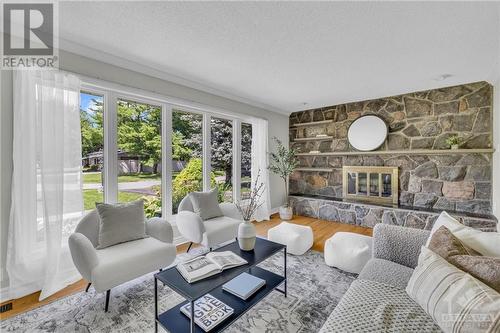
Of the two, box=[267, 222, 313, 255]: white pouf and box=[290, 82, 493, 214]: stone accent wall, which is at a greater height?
box=[290, 82, 493, 214]: stone accent wall

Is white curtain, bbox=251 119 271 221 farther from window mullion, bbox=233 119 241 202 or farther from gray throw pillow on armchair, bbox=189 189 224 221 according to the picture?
gray throw pillow on armchair, bbox=189 189 224 221

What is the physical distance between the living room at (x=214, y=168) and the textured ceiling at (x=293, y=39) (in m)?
0.02

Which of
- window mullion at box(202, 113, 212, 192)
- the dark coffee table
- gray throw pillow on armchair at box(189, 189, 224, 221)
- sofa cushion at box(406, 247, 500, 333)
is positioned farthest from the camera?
window mullion at box(202, 113, 212, 192)

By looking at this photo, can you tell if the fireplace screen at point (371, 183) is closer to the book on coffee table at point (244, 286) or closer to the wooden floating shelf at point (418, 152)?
the wooden floating shelf at point (418, 152)

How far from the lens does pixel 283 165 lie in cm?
496

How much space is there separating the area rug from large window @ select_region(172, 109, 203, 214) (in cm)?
144

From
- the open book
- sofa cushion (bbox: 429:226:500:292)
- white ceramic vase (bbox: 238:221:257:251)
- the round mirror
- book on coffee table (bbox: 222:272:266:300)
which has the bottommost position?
book on coffee table (bbox: 222:272:266:300)

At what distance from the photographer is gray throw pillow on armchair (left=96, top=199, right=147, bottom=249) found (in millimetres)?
2113

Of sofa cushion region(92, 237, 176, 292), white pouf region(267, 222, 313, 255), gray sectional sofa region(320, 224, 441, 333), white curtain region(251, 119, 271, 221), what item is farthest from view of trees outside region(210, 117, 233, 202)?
gray sectional sofa region(320, 224, 441, 333)

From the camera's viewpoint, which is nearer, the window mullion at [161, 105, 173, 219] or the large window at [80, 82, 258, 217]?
the large window at [80, 82, 258, 217]

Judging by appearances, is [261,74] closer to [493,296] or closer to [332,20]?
[332,20]

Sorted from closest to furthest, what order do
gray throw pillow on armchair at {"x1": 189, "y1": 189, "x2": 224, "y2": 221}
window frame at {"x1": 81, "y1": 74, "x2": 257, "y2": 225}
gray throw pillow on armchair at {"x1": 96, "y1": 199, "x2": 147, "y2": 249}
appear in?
gray throw pillow on armchair at {"x1": 96, "y1": 199, "x2": 147, "y2": 249}
window frame at {"x1": 81, "y1": 74, "x2": 257, "y2": 225}
gray throw pillow on armchair at {"x1": 189, "y1": 189, "x2": 224, "y2": 221}

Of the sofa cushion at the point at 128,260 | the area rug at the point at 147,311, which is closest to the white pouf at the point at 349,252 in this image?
the area rug at the point at 147,311

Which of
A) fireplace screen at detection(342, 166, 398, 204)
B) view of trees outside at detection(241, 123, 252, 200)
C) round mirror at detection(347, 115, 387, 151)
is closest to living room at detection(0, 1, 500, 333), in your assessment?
fireplace screen at detection(342, 166, 398, 204)
